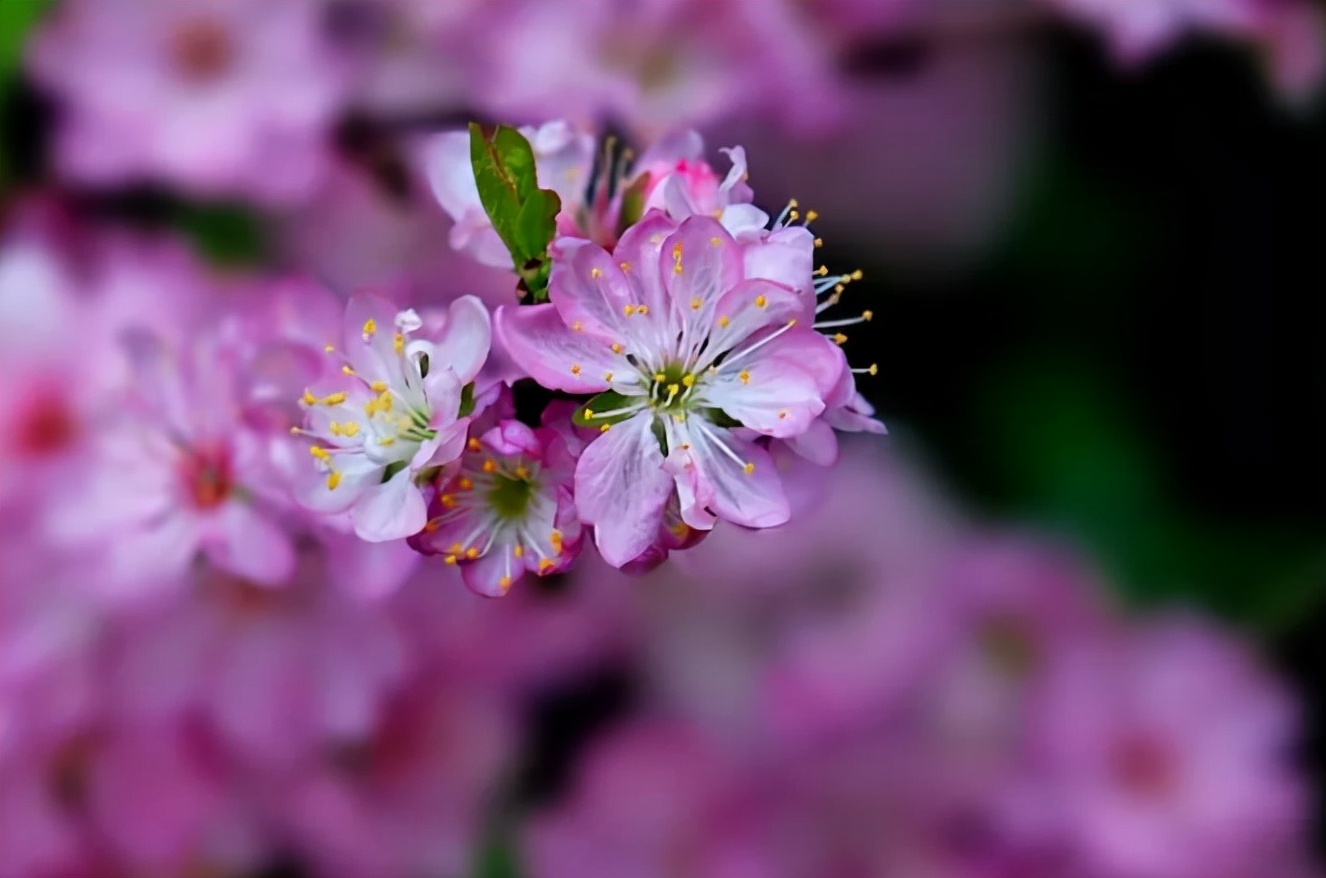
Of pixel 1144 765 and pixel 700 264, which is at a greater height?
pixel 1144 765

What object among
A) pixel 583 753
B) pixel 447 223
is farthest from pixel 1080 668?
pixel 447 223

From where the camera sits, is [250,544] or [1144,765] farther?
[1144,765]

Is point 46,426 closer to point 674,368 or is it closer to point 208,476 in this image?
point 208,476

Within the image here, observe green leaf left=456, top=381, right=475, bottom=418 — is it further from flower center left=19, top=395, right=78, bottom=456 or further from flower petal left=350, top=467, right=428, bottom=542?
flower center left=19, top=395, right=78, bottom=456

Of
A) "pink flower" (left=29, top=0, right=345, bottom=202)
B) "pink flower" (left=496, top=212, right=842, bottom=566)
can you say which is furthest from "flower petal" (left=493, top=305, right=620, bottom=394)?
"pink flower" (left=29, top=0, right=345, bottom=202)

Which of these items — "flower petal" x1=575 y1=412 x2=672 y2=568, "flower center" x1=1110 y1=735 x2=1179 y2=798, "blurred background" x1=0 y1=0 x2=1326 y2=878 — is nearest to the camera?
"flower petal" x1=575 y1=412 x2=672 y2=568

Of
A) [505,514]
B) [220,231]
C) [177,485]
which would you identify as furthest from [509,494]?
[220,231]

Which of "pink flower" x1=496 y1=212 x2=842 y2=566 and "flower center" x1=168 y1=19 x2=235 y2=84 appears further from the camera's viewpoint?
"flower center" x1=168 y1=19 x2=235 y2=84
